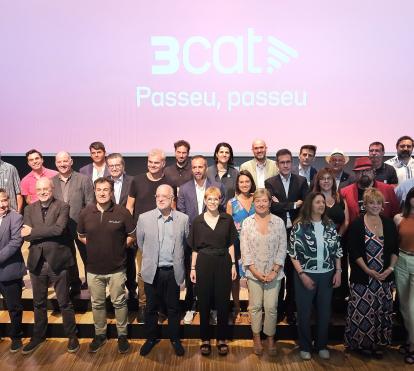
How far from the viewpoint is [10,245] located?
308cm

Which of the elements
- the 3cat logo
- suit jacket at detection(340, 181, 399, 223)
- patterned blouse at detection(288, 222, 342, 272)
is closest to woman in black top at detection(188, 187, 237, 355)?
patterned blouse at detection(288, 222, 342, 272)

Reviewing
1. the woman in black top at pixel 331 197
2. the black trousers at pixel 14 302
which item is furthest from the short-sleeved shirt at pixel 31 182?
the woman in black top at pixel 331 197

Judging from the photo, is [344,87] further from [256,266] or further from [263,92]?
[256,266]

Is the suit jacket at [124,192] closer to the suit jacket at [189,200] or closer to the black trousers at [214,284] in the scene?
the suit jacket at [189,200]

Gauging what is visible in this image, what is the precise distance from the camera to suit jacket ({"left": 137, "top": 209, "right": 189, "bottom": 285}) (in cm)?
304

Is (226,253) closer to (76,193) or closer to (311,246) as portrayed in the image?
(311,246)

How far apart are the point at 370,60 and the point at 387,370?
380 centimetres

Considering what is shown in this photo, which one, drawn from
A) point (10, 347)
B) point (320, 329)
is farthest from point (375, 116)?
point (10, 347)

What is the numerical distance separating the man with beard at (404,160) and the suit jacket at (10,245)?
378 centimetres

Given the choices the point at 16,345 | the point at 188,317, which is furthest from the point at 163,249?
the point at 16,345

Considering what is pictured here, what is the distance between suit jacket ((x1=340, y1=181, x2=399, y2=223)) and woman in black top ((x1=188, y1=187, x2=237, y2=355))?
1.05 m

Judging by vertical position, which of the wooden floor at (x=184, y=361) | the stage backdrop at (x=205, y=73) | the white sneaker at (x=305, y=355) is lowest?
the wooden floor at (x=184, y=361)

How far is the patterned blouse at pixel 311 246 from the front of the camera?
9.66 feet

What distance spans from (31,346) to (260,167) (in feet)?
8.80
